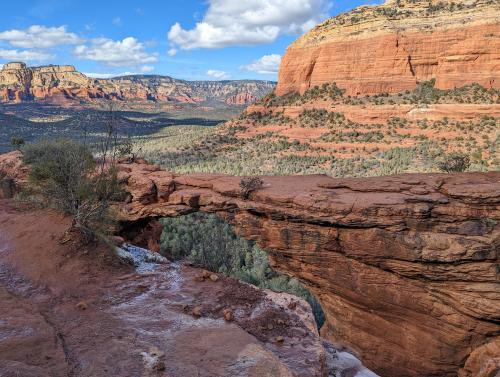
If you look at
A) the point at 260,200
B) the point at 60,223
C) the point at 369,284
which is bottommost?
the point at 369,284

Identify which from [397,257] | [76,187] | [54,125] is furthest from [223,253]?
[54,125]

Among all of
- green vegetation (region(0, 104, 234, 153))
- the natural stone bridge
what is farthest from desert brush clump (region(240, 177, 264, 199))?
green vegetation (region(0, 104, 234, 153))

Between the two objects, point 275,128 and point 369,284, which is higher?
point 275,128

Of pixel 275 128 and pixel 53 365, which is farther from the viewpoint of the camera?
pixel 275 128

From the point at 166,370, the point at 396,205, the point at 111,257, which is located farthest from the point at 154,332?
the point at 396,205

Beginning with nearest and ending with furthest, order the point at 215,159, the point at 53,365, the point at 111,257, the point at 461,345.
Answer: the point at 53,365 < the point at 461,345 < the point at 111,257 < the point at 215,159

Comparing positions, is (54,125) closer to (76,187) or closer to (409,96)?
(409,96)

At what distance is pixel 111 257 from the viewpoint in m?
9.34

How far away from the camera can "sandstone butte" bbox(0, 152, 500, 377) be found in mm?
8336

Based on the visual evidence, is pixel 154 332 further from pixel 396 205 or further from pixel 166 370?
pixel 396 205

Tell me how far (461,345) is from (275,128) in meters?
38.0

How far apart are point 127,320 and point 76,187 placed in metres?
5.74

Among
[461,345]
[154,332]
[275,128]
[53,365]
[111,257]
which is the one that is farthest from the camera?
[275,128]

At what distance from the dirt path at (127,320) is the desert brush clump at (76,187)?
2.35ft
